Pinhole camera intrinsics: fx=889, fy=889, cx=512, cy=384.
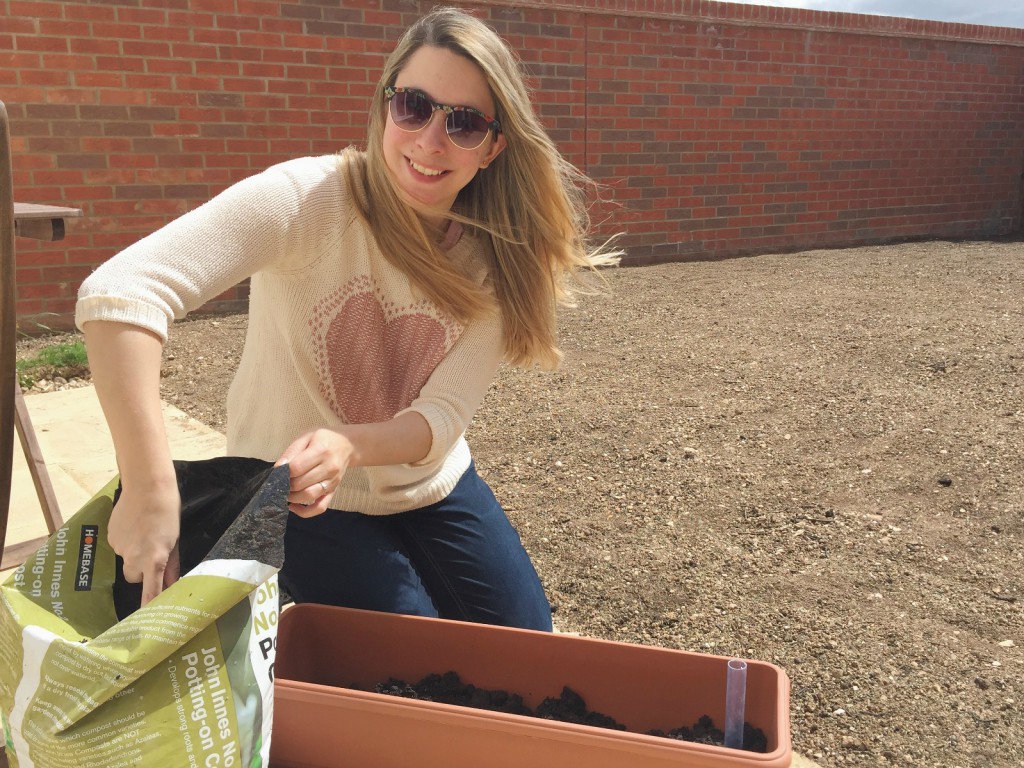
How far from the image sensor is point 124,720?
1070 millimetres

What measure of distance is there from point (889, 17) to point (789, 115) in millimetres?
1776

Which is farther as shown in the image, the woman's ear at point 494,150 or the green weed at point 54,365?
the green weed at point 54,365

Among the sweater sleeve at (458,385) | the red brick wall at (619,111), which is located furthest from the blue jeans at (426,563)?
the red brick wall at (619,111)

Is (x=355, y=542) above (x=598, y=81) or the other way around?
the other way around

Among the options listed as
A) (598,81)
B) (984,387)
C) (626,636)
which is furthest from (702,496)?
(598,81)

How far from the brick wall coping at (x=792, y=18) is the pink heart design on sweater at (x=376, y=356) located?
6.43m

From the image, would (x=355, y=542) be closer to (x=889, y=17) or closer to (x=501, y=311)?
(x=501, y=311)

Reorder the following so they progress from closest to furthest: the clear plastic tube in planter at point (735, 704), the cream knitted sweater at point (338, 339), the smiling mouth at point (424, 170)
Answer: the clear plastic tube in planter at point (735, 704) < the cream knitted sweater at point (338, 339) < the smiling mouth at point (424, 170)

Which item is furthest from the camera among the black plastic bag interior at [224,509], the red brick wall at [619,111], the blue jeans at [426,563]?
the red brick wall at [619,111]

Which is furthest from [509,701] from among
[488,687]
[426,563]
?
[426,563]

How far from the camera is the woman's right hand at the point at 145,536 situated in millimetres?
1316

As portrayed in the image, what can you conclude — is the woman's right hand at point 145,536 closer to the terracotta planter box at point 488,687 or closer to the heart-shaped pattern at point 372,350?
the terracotta planter box at point 488,687

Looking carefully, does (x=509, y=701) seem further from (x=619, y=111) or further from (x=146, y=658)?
(x=619, y=111)

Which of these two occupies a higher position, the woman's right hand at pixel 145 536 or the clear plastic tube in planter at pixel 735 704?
the woman's right hand at pixel 145 536
